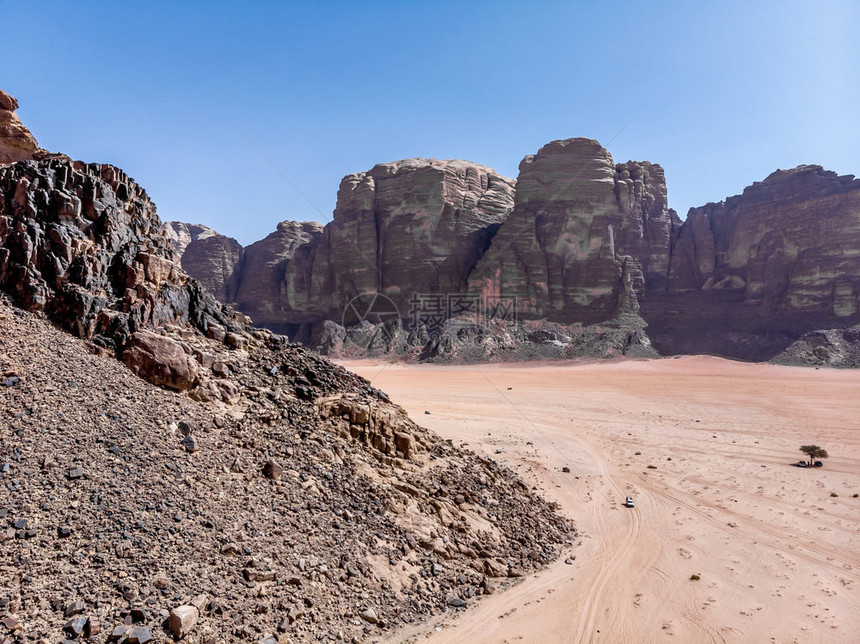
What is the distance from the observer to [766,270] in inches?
2429

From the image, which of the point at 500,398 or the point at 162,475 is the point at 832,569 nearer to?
the point at 162,475

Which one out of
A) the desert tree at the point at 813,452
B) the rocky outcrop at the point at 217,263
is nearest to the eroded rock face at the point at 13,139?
the desert tree at the point at 813,452

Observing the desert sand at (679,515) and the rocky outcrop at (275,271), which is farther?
the rocky outcrop at (275,271)

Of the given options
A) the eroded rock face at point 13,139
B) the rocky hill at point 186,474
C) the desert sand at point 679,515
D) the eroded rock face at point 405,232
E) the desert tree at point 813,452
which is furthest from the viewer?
the eroded rock face at point 405,232

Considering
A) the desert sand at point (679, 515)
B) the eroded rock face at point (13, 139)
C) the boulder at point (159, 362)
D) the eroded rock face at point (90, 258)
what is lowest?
the desert sand at point (679, 515)

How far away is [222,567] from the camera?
5.81 metres

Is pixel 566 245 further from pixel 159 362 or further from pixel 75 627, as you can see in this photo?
pixel 75 627

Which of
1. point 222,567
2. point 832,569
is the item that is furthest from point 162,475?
point 832,569

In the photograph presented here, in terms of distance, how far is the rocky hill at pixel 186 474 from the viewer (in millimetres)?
5152

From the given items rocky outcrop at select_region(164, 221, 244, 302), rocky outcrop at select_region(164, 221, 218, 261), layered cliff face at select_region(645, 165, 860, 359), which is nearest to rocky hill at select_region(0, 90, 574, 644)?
layered cliff face at select_region(645, 165, 860, 359)

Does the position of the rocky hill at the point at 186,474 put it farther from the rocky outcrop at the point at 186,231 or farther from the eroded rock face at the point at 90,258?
the rocky outcrop at the point at 186,231

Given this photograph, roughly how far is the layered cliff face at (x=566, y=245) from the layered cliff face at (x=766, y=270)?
7654 millimetres

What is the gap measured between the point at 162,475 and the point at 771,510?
14149 mm

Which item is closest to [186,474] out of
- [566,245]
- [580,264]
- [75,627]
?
[75,627]
